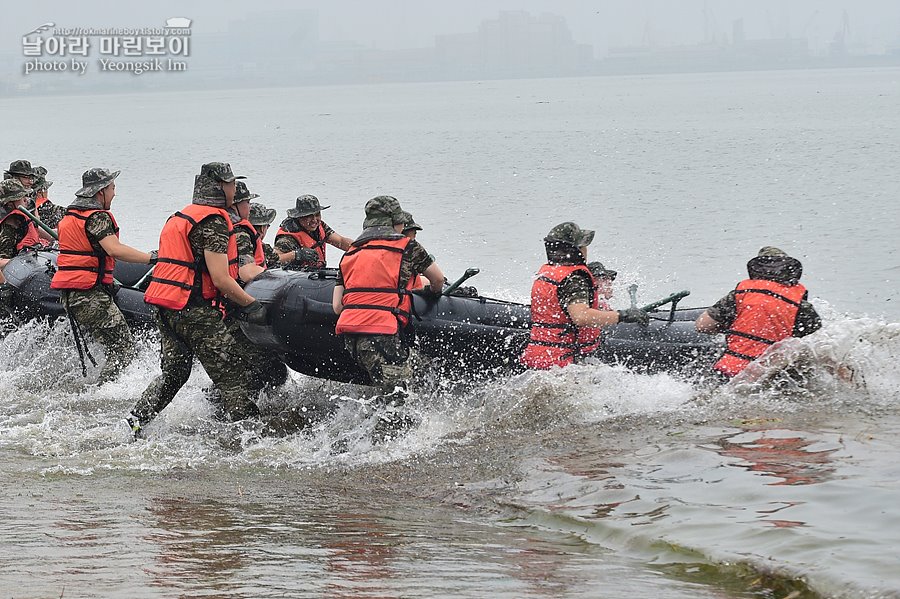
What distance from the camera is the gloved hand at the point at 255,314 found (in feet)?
23.1

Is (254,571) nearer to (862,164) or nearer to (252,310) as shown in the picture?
(252,310)

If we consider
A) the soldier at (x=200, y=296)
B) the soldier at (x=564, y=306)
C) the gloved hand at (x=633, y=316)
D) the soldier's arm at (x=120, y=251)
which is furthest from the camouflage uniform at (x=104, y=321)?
the gloved hand at (x=633, y=316)

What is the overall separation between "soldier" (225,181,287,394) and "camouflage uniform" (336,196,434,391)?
2.40 feet

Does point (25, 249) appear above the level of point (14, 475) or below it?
above

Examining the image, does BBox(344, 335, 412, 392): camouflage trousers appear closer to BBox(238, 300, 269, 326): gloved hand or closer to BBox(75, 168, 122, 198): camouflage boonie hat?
BBox(238, 300, 269, 326): gloved hand

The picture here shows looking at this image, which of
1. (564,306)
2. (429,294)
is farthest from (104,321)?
(564,306)

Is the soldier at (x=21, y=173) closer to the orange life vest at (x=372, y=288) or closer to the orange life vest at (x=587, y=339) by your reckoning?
the orange life vest at (x=372, y=288)

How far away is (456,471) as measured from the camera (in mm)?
6266

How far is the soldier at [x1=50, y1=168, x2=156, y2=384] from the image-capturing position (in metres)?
8.00

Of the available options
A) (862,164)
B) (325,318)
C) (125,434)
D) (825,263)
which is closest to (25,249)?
(125,434)

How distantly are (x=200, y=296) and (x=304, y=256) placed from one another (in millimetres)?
2511

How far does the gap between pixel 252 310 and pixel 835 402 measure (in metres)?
3.60

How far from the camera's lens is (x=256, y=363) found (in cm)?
760

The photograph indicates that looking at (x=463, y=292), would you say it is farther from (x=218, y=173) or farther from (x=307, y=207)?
(x=307, y=207)
